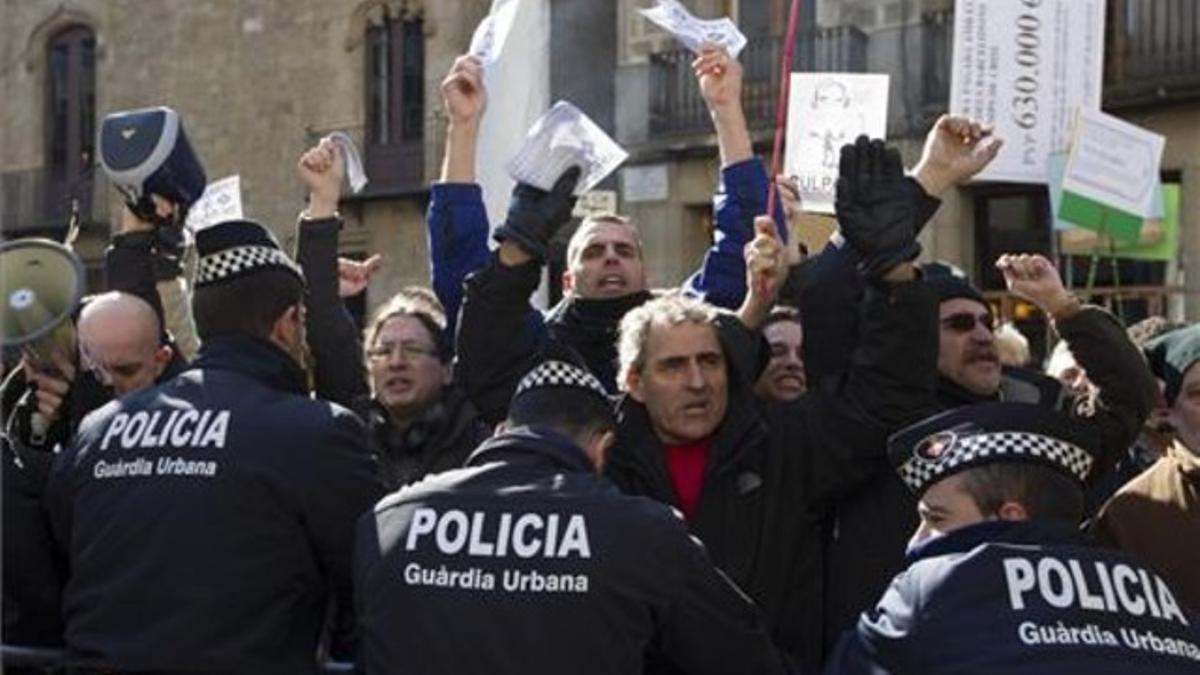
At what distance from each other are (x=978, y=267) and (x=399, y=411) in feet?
42.6

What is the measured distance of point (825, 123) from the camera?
292 inches

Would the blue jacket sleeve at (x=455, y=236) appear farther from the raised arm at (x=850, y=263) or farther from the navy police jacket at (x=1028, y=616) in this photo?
the navy police jacket at (x=1028, y=616)

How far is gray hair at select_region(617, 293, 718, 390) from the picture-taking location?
3.87 metres

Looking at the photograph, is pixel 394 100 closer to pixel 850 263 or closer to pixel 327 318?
pixel 327 318

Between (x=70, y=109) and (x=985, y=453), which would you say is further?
(x=70, y=109)

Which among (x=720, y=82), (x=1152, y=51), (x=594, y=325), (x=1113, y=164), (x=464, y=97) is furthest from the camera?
(x=1152, y=51)

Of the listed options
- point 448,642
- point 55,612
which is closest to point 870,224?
point 448,642

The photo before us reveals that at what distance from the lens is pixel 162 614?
3.41 m

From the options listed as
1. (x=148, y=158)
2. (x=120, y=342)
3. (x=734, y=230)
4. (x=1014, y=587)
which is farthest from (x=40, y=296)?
(x=1014, y=587)

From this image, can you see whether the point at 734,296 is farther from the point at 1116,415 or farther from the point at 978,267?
the point at 978,267

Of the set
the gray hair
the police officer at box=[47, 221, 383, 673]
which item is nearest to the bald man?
the police officer at box=[47, 221, 383, 673]

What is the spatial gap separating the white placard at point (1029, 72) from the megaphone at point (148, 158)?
451 centimetres

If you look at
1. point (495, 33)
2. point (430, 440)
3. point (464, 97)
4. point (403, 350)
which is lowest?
point (430, 440)

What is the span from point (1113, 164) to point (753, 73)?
34.5 feet
